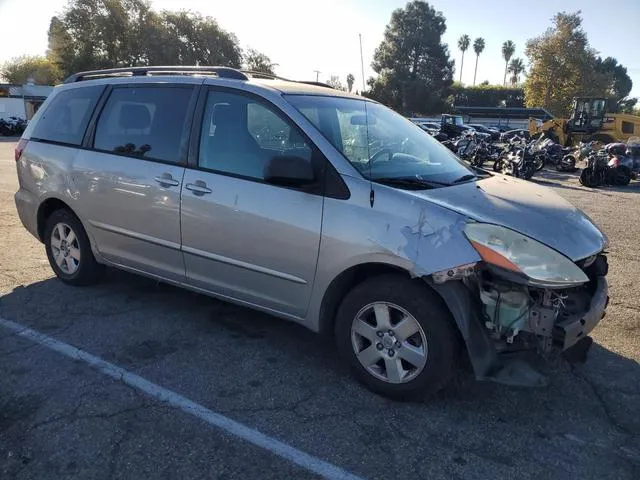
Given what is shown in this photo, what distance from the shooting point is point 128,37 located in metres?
51.4

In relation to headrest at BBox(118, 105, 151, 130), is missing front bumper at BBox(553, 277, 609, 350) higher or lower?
lower

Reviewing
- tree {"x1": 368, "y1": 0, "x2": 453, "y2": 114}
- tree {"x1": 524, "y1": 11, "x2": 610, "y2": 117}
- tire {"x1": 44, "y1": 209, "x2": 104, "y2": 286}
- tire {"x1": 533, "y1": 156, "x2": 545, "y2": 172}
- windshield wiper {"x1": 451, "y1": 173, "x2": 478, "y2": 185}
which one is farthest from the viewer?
tree {"x1": 368, "y1": 0, "x2": 453, "y2": 114}

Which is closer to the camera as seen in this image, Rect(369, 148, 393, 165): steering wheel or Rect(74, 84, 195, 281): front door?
Rect(369, 148, 393, 165): steering wheel

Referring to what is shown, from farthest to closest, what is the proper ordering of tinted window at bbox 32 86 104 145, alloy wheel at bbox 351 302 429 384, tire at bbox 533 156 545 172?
tire at bbox 533 156 545 172 → tinted window at bbox 32 86 104 145 → alloy wheel at bbox 351 302 429 384

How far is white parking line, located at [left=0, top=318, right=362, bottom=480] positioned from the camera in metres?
2.58

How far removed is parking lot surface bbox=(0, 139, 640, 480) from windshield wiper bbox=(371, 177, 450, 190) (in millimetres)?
1249

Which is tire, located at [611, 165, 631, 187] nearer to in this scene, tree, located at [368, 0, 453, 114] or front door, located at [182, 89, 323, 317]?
front door, located at [182, 89, 323, 317]

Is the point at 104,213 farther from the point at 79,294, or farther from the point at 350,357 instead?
the point at 350,357

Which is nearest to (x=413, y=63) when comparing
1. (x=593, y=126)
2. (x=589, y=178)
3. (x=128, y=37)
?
(x=128, y=37)

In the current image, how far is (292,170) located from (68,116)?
8.73 feet

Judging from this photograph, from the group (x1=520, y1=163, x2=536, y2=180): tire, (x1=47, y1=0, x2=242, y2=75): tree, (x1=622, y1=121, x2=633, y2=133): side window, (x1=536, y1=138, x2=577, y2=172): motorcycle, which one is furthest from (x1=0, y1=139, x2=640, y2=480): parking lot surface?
(x1=47, y1=0, x2=242, y2=75): tree

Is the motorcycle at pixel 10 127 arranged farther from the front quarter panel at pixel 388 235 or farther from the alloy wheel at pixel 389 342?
the alloy wheel at pixel 389 342

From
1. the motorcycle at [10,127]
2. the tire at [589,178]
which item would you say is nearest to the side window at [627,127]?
→ the tire at [589,178]

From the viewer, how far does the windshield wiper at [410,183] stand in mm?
3236
